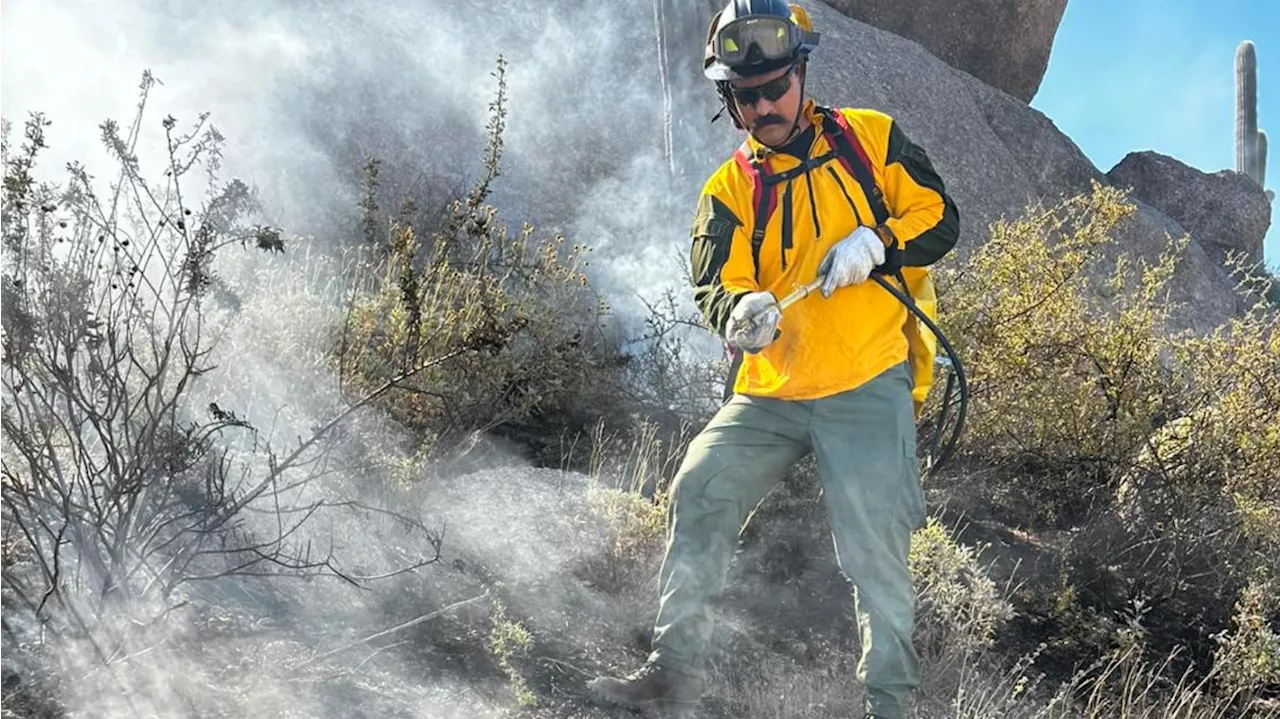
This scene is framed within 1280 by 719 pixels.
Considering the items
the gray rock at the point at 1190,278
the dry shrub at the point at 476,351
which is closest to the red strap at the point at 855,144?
the dry shrub at the point at 476,351

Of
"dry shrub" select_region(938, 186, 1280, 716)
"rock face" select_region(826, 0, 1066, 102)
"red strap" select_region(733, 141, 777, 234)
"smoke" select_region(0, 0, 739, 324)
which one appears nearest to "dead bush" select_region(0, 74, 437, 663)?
"red strap" select_region(733, 141, 777, 234)

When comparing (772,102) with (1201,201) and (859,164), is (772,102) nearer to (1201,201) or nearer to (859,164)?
(859,164)

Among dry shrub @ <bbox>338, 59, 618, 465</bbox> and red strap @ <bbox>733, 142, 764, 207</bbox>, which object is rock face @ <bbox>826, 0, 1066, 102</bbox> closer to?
dry shrub @ <bbox>338, 59, 618, 465</bbox>

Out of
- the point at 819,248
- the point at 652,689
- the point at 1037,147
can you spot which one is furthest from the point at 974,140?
the point at 652,689

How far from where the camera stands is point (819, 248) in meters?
3.17

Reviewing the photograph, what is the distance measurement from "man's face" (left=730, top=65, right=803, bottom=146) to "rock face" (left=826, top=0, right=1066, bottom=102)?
390 inches

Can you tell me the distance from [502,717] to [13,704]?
3.78 feet

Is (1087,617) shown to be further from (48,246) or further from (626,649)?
(48,246)

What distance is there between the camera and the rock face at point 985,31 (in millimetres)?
12875

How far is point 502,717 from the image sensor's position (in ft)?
10.0

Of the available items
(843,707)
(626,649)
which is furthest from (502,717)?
(843,707)

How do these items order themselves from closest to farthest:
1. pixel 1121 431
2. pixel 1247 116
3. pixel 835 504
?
pixel 835 504
pixel 1121 431
pixel 1247 116

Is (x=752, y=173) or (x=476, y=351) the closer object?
(x=752, y=173)

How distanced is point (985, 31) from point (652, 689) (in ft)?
39.4
